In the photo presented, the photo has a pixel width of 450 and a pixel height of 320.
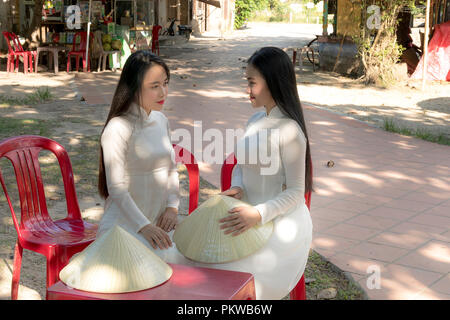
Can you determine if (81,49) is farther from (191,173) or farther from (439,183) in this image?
(191,173)

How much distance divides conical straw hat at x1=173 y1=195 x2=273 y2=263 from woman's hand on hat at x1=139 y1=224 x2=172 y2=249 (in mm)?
82

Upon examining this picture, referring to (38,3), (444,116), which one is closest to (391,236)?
(444,116)

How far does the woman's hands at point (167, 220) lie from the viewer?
2.77 metres

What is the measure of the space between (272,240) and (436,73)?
39.6 feet

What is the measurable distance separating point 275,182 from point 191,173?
73 cm

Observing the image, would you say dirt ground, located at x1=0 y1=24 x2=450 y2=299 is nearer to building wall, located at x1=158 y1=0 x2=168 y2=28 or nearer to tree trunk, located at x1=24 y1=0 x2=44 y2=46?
tree trunk, located at x1=24 y1=0 x2=44 y2=46

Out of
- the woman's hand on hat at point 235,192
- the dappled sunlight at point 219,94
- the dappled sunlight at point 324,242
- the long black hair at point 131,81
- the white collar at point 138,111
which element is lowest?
the dappled sunlight at point 324,242

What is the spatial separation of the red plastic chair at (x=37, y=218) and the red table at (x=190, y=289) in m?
0.99

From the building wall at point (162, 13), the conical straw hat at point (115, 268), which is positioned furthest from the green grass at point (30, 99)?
the building wall at point (162, 13)

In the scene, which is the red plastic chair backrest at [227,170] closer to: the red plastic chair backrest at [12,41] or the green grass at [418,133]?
the green grass at [418,133]

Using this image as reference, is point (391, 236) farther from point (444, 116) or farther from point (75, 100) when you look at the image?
point (75, 100)

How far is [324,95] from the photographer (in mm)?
11680

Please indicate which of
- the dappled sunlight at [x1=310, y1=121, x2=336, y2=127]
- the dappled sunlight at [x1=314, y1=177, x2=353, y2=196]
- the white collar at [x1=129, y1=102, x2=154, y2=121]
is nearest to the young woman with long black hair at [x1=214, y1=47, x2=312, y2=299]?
the white collar at [x1=129, y1=102, x2=154, y2=121]

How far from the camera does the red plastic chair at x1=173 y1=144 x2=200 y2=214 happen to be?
126 inches
